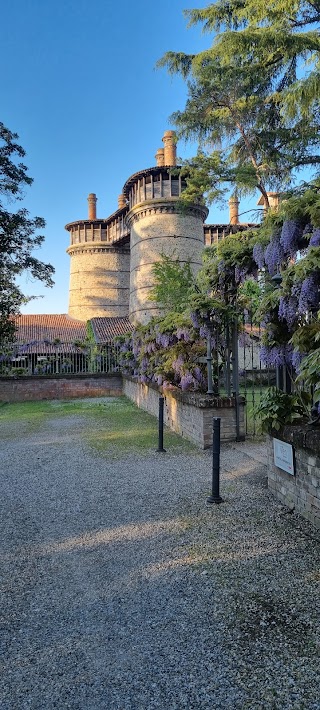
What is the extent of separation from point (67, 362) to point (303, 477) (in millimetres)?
15424

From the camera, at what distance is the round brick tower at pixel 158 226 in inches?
1273

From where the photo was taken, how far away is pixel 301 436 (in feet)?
13.4

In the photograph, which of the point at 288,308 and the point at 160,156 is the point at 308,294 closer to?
the point at 288,308

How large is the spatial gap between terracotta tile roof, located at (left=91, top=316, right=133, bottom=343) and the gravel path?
22.7 meters

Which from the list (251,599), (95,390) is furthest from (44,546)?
(95,390)

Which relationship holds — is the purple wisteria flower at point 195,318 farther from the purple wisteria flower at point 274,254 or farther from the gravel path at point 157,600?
the gravel path at point 157,600

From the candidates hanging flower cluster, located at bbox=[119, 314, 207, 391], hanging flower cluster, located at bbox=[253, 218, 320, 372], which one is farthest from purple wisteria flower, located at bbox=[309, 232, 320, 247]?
hanging flower cluster, located at bbox=[119, 314, 207, 391]

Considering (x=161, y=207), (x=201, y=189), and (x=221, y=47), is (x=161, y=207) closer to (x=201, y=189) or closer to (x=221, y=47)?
(x=201, y=189)

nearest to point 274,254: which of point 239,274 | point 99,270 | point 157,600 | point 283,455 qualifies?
point 239,274

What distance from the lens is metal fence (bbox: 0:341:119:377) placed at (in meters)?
18.3

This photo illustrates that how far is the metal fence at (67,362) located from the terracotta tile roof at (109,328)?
8236 mm

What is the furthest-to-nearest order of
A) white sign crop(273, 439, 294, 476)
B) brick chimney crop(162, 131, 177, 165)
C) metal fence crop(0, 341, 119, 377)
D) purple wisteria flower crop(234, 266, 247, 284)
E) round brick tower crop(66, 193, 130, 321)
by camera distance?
round brick tower crop(66, 193, 130, 321)
brick chimney crop(162, 131, 177, 165)
metal fence crop(0, 341, 119, 377)
purple wisteria flower crop(234, 266, 247, 284)
white sign crop(273, 439, 294, 476)

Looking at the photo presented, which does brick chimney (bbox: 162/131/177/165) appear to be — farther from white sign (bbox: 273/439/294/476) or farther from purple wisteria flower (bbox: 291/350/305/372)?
white sign (bbox: 273/439/294/476)

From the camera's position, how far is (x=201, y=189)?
62.2 ft
